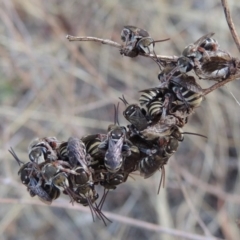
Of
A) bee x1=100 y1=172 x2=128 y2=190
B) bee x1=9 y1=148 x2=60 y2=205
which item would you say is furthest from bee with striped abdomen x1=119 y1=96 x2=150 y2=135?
bee x1=9 y1=148 x2=60 y2=205

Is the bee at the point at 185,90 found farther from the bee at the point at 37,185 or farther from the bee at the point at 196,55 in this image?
the bee at the point at 37,185

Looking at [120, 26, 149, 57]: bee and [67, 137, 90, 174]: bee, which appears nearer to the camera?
[67, 137, 90, 174]: bee

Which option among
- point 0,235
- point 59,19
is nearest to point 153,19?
point 59,19

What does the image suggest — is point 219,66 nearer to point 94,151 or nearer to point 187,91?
point 187,91

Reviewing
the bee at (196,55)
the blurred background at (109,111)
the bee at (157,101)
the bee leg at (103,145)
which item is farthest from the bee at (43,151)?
the blurred background at (109,111)

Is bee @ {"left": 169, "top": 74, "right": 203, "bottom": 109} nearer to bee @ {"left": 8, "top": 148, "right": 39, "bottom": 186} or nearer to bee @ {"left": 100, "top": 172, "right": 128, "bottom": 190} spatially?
bee @ {"left": 100, "top": 172, "right": 128, "bottom": 190}
